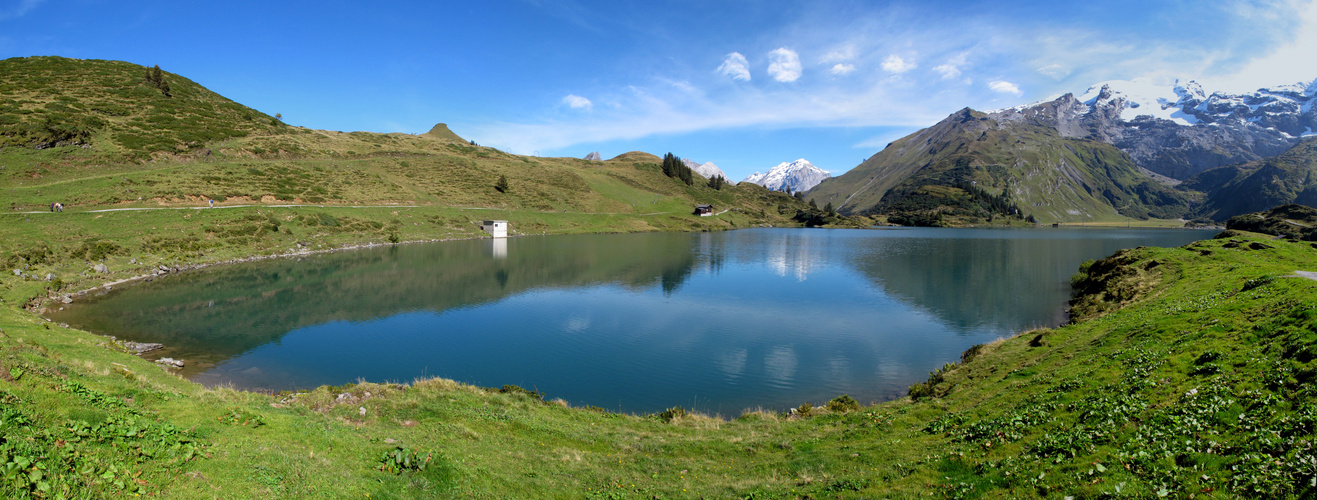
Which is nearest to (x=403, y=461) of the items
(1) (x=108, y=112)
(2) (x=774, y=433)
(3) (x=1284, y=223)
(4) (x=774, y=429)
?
(2) (x=774, y=433)

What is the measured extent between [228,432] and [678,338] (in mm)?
26387

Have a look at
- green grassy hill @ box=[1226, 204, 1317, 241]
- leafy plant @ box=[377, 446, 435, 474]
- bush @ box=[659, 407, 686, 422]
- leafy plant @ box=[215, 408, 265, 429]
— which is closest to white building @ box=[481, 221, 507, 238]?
bush @ box=[659, 407, 686, 422]

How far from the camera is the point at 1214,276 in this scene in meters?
30.5

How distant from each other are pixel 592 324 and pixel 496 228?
82.8 meters

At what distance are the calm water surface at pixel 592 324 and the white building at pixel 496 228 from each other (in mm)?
44015

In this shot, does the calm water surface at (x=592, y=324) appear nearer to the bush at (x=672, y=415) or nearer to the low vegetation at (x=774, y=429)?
the bush at (x=672, y=415)

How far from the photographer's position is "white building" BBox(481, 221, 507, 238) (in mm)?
113750

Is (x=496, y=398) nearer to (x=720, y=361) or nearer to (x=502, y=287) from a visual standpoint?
(x=720, y=361)

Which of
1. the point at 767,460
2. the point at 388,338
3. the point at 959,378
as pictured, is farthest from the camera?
the point at 388,338

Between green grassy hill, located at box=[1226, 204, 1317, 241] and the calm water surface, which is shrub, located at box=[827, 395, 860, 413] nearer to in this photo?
the calm water surface

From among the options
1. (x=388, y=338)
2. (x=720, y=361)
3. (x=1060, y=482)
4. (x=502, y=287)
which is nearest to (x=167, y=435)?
(x=1060, y=482)

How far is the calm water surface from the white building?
144 feet

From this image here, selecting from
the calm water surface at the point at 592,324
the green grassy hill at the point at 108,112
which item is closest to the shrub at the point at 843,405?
the calm water surface at the point at 592,324

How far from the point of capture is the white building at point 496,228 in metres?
114
